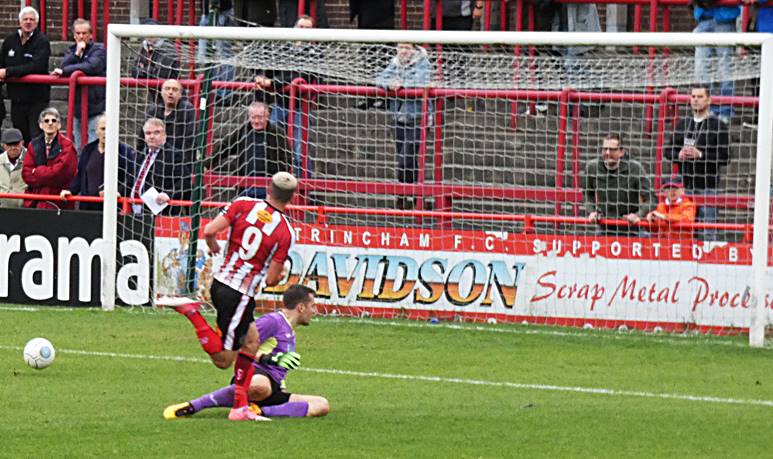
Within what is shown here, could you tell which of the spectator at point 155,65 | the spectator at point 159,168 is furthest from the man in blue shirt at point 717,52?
the spectator at point 155,65

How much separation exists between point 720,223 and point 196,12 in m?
9.32

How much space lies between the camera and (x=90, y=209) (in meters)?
16.6

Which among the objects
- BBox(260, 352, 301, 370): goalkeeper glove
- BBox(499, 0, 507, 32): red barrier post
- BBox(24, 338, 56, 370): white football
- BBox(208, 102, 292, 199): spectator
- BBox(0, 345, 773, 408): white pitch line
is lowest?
BBox(0, 345, 773, 408): white pitch line

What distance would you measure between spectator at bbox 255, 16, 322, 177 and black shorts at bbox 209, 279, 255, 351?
253 inches

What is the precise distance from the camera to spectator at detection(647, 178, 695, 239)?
14883mm

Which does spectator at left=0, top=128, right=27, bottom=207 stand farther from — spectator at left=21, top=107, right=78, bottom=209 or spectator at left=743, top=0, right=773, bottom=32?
spectator at left=743, top=0, right=773, bottom=32

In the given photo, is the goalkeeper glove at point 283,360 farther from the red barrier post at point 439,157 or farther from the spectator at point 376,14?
the spectator at point 376,14

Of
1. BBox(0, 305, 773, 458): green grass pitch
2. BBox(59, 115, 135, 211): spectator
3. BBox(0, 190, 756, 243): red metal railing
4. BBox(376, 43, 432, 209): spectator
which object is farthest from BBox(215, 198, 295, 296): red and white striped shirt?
BBox(59, 115, 135, 211): spectator

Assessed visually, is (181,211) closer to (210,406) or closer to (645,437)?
(210,406)

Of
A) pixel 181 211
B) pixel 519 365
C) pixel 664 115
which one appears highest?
Result: pixel 664 115

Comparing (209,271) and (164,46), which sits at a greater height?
(164,46)

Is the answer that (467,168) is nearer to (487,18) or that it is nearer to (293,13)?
(293,13)

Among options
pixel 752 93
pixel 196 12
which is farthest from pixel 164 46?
pixel 752 93

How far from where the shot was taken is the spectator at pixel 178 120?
53.7ft
